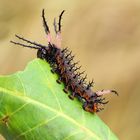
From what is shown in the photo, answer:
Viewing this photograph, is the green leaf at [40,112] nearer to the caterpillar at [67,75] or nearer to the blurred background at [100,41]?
the caterpillar at [67,75]

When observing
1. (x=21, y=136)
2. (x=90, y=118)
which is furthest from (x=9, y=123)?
(x=90, y=118)

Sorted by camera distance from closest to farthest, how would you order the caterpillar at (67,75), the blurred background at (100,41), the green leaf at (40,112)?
the green leaf at (40,112) → the caterpillar at (67,75) → the blurred background at (100,41)

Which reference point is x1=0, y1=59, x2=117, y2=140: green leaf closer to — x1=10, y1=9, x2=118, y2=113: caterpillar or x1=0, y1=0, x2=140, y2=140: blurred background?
x1=10, y1=9, x2=118, y2=113: caterpillar

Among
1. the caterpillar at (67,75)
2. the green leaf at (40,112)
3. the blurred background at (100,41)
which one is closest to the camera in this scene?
the green leaf at (40,112)

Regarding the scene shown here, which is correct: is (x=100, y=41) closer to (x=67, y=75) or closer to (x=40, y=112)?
(x=67, y=75)

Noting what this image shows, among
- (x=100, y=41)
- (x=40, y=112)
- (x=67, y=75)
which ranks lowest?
(x=40, y=112)

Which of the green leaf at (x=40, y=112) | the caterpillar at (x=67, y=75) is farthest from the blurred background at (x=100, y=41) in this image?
the green leaf at (x=40, y=112)

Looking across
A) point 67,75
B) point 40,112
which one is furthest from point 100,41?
point 40,112
